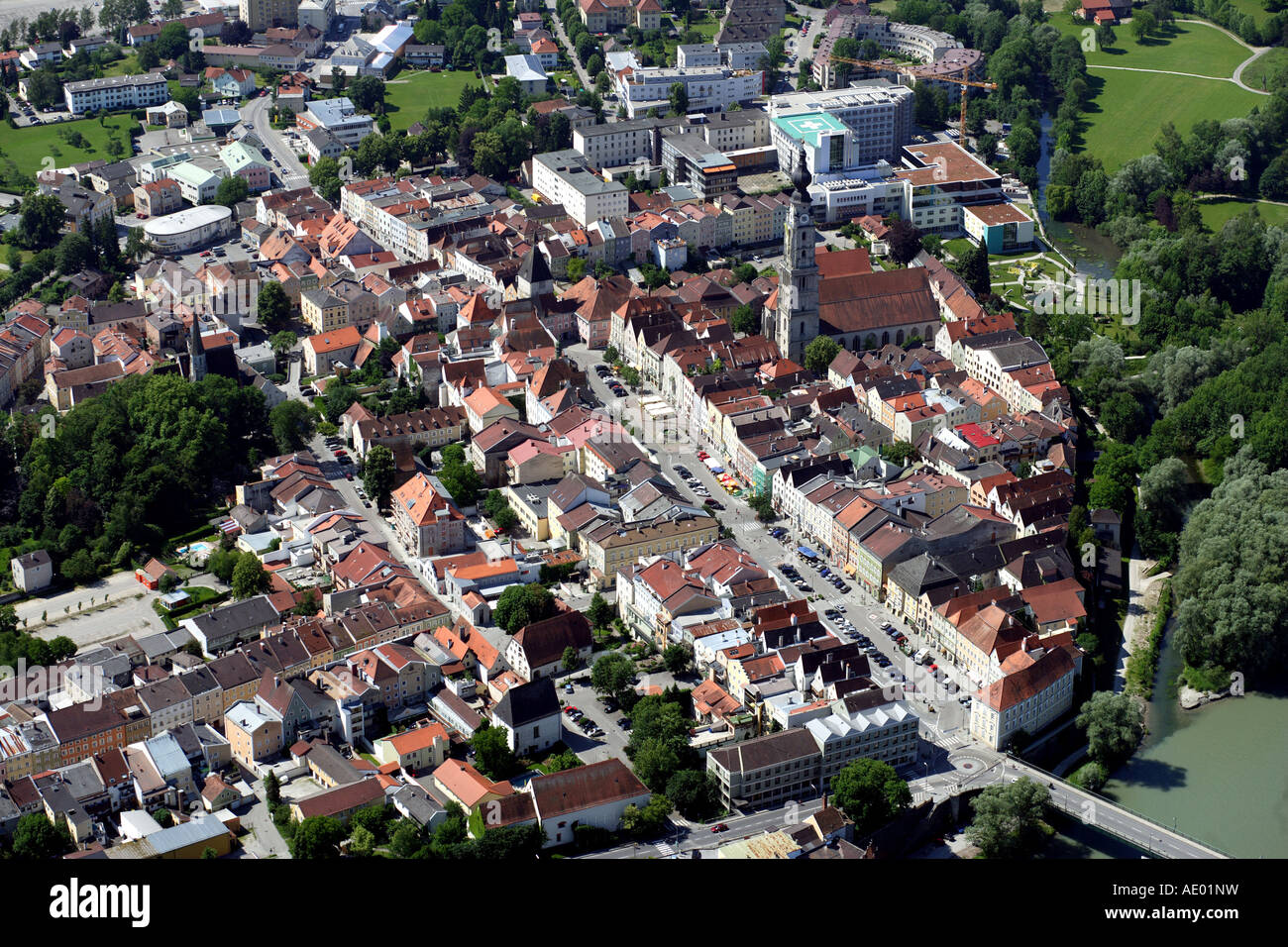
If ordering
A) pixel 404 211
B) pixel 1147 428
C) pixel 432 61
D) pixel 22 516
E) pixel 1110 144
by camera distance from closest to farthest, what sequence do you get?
pixel 22 516, pixel 1147 428, pixel 404 211, pixel 1110 144, pixel 432 61

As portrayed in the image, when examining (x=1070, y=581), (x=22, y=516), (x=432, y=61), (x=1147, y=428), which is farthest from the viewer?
(x=432, y=61)

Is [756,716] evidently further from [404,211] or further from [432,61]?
[432,61]

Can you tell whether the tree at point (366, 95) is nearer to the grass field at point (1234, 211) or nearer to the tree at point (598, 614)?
the grass field at point (1234, 211)

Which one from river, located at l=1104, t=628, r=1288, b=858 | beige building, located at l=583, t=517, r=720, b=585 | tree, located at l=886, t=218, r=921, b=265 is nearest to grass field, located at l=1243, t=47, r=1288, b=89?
tree, located at l=886, t=218, r=921, b=265

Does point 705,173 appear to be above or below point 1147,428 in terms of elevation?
above

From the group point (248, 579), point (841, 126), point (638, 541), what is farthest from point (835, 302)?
point (248, 579)

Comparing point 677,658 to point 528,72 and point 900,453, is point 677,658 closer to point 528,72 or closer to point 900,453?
point 900,453

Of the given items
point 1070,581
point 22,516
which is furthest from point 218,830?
point 1070,581
